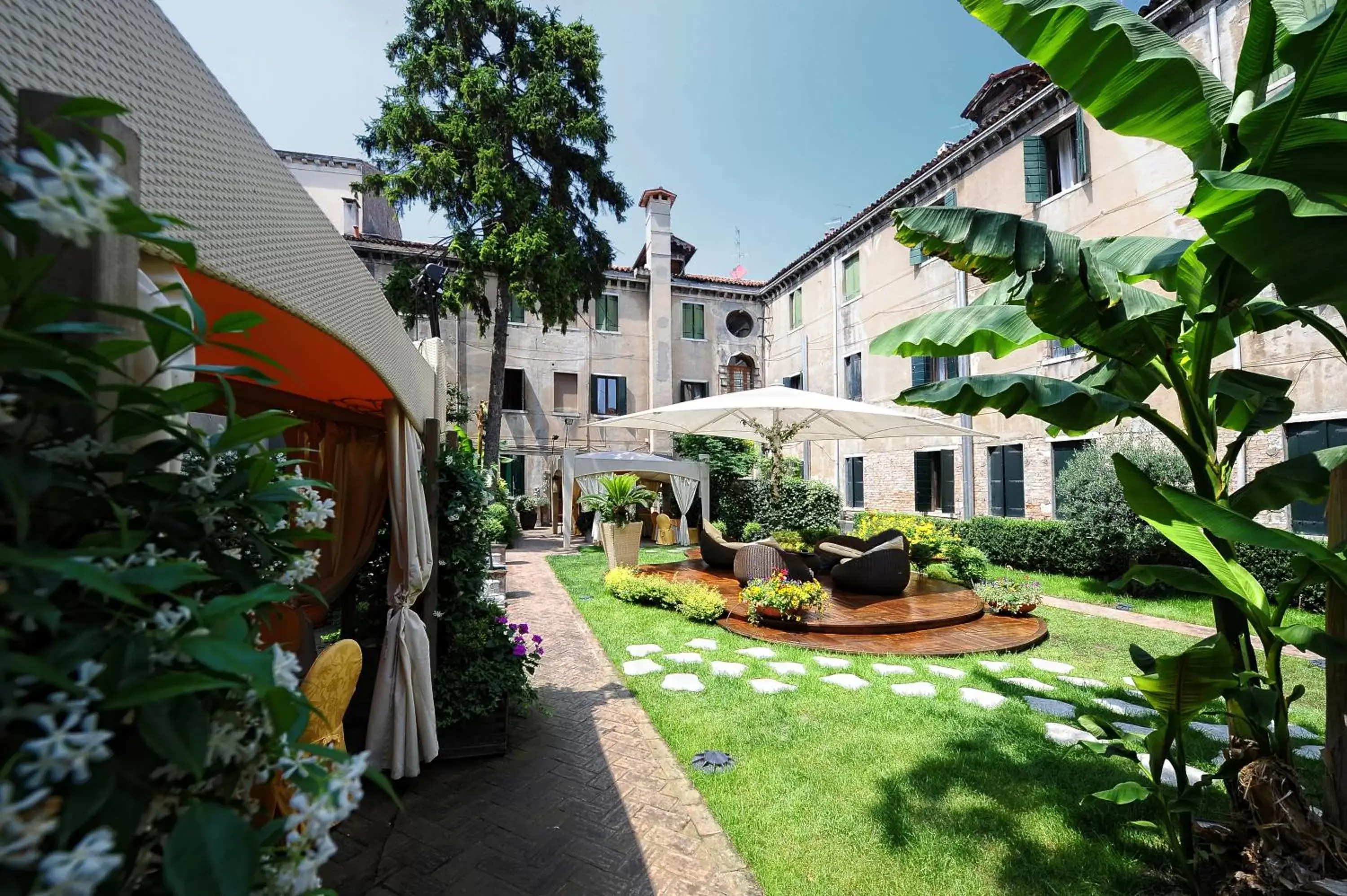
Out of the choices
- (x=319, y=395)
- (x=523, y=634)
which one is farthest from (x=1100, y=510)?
(x=319, y=395)

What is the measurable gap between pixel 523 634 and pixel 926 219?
14.5ft

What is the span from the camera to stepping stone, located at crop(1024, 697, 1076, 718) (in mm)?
4949

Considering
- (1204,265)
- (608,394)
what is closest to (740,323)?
(608,394)

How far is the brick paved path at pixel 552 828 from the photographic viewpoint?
2963 millimetres

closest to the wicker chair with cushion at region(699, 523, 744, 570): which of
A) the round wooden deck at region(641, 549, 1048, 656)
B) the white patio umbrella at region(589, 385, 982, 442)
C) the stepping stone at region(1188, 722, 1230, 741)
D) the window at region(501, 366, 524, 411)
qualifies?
the round wooden deck at region(641, 549, 1048, 656)

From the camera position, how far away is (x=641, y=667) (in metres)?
6.27

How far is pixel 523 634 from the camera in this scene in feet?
16.6

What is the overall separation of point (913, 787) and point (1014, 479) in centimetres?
1272

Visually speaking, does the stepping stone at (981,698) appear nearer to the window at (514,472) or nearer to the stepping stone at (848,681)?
the stepping stone at (848,681)

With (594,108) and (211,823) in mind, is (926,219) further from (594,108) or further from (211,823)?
(594,108)

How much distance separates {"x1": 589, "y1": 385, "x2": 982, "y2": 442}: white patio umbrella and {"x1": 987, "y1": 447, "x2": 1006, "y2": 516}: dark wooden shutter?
4.22m

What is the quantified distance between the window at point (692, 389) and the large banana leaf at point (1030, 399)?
2169 centimetres

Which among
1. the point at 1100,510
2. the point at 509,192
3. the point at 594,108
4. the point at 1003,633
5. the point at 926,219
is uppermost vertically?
the point at 594,108

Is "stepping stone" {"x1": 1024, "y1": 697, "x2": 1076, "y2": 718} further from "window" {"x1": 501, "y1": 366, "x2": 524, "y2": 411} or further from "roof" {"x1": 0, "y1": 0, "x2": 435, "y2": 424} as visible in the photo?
"window" {"x1": 501, "y1": 366, "x2": 524, "y2": 411}
